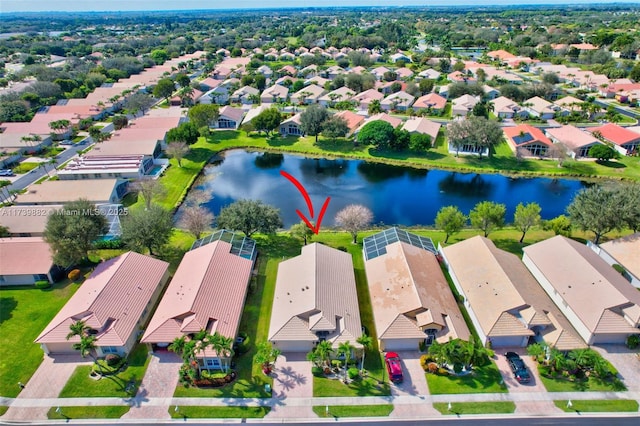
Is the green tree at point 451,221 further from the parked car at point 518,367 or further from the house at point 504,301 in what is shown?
the parked car at point 518,367

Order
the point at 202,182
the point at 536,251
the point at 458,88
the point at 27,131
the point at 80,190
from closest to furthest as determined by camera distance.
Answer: the point at 536,251, the point at 80,190, the point at 202,182, the point at 27,131, the point at 458,88

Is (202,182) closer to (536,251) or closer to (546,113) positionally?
(536,251)

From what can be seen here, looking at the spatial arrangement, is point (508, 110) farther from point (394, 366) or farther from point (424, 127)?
point (394, 366)

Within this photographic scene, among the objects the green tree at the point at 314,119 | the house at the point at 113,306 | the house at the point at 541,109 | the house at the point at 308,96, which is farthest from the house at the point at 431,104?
the house at the point at 113,306

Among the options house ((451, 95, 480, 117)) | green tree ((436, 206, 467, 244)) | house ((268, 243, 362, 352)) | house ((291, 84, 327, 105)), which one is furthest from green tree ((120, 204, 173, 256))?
house ((451, 95, 480, 117))

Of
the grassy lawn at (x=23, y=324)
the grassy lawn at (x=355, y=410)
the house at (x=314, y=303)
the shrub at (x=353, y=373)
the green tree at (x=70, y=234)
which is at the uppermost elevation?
the green tree at (x=70, y=234)

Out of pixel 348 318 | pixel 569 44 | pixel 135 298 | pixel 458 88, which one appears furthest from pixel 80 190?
pixel 569 44

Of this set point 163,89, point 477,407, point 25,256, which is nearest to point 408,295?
point 477,407
